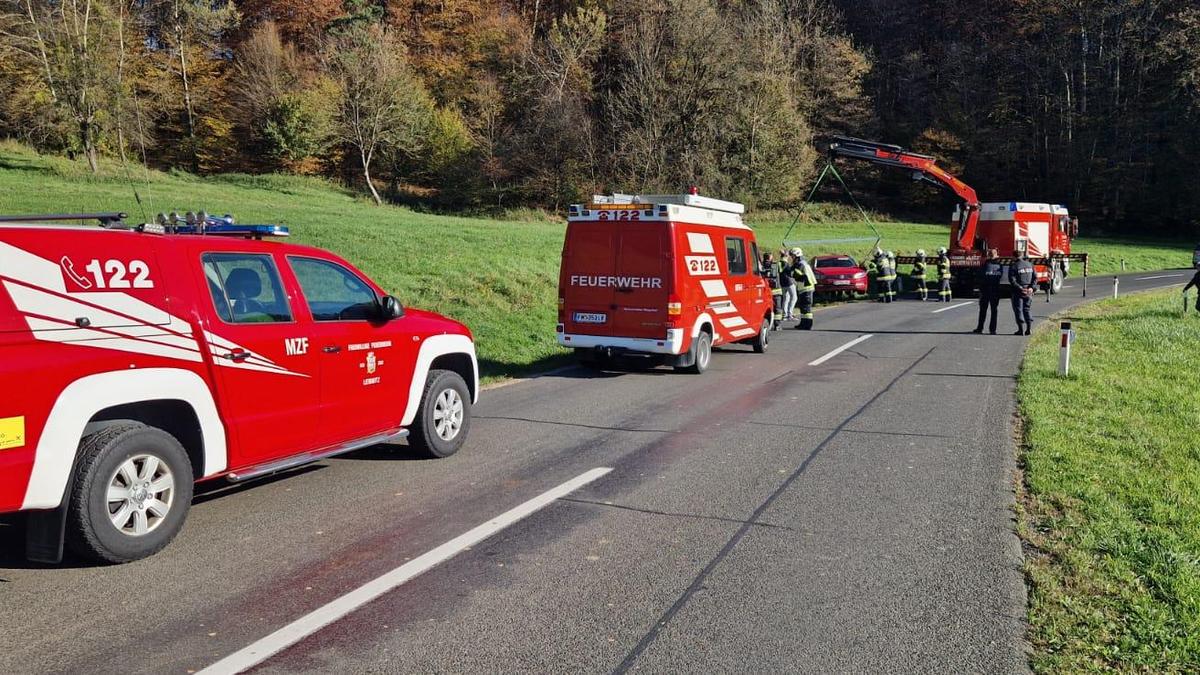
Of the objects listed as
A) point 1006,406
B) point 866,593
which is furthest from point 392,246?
point 866,593

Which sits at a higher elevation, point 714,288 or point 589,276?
point 589,276

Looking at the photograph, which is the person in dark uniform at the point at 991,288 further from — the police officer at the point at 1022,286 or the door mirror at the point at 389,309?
the door mirror at the point at 389,309

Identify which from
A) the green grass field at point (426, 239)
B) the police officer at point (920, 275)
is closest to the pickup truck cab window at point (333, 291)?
the green grass field at point (426, 239)

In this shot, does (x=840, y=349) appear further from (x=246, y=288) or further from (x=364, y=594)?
(x=364, y=594)

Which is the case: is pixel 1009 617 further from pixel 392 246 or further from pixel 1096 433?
pixel 392 246

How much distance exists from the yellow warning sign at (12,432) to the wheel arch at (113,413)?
100 millimetres

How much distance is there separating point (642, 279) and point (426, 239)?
14932mm

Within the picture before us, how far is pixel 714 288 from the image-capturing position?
13.2m

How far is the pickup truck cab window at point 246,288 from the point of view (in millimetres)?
5574

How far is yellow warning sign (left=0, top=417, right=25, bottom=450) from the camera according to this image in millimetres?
4219

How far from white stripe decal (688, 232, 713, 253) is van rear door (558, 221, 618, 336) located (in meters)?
1.10

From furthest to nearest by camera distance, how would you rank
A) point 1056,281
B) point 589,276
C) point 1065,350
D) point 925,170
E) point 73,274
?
point 1056,281, point 925,170, point 589,276, point 1065,350, point 73,274

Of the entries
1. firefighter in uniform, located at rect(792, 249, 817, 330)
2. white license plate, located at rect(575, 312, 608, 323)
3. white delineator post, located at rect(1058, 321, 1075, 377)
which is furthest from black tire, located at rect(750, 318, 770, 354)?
white delineator post, located at rect(1058, 321, 1075, 377)

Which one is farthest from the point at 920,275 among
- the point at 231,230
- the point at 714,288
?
the point at 231,230
